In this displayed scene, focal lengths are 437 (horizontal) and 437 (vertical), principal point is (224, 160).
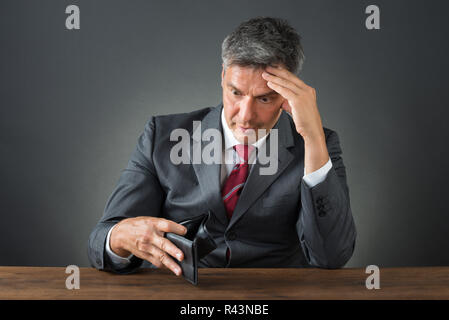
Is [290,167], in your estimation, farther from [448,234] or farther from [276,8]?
[448,234]

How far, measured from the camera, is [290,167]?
1.81 m

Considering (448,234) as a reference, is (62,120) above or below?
above

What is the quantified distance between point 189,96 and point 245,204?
1.21m

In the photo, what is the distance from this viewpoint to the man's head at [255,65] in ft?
5.31

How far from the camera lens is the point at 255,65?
1618 mm

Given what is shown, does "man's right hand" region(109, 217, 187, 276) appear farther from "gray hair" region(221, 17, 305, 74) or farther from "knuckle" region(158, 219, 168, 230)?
"gray hair" region(221, 17, 305, 74)

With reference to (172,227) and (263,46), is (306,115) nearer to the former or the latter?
(263,46)

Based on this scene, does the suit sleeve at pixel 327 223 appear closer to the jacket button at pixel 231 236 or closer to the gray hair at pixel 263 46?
the jacket button at pixel 231 236

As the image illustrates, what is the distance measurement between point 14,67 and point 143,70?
0.80 meters

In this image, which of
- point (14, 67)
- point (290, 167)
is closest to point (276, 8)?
point (290, 167)

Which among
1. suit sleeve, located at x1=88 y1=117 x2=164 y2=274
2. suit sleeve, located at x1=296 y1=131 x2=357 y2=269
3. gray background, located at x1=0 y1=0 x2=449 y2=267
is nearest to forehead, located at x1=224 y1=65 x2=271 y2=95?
suit sleeve, located at x1=296 y1=131 x2=357 y2=269

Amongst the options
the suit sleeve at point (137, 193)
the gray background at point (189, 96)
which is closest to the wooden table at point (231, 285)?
the suit sleeve at point (137, 193)

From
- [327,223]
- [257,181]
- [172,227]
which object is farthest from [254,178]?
[172,227]

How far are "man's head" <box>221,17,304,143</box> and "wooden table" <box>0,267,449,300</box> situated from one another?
1.99 ft
